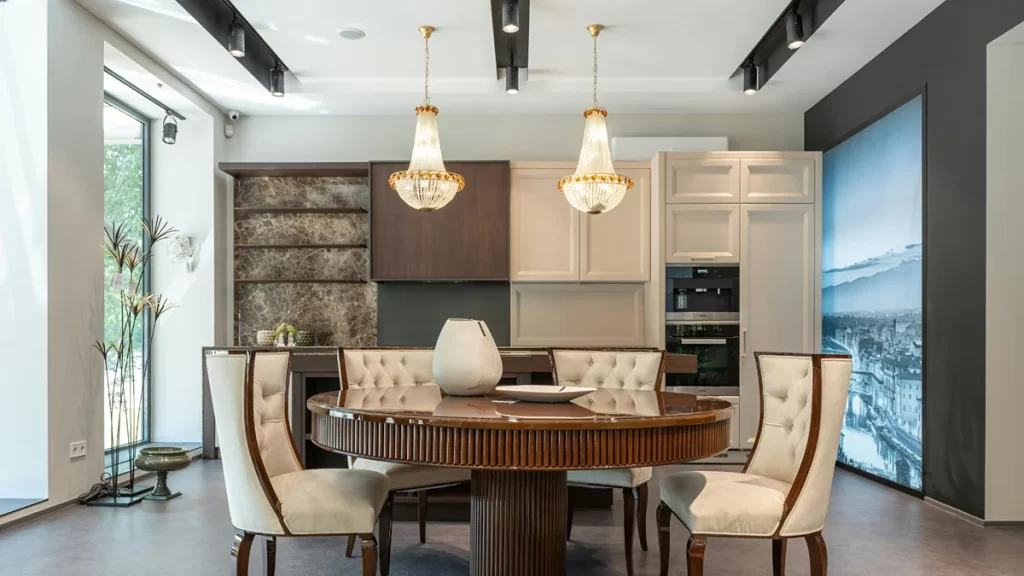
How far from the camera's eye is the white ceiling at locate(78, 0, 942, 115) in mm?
4219

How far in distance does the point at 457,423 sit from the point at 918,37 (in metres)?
3.97

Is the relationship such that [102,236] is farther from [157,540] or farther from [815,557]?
[815,557]

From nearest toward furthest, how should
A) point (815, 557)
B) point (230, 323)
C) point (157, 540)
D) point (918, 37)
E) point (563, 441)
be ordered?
point (563, 441)
point (815, 557)
point (157, 540)
point (918, 37)
point (230, 323)

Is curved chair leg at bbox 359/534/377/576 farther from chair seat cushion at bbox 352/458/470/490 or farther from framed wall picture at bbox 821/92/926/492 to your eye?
framed wall picture at bbox 821/92/926/492

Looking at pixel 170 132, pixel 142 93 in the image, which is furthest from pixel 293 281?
pixel 142 93

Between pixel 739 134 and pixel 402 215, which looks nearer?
pixel 402 215

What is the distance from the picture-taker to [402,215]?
5668 millimetres

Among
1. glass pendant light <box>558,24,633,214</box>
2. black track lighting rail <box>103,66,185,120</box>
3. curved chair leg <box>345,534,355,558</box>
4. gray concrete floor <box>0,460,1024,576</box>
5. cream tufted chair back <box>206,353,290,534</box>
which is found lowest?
gray concrete floor <box>0,460,1024,576</box>

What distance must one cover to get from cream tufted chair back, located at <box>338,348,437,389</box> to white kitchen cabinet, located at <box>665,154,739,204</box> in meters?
2.81

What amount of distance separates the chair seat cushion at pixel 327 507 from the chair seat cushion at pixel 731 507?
→ 98cm

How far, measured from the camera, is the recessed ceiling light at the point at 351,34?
456cm

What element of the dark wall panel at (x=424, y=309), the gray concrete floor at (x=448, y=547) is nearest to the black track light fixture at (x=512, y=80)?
the dark wall panel at (x=424, y=309)

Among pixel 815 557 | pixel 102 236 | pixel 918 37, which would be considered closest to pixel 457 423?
pixel 815 557

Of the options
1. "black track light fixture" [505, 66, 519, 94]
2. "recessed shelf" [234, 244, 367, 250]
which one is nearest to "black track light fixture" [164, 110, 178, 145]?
"recessed shelf" [234, 244, 367, 250]
